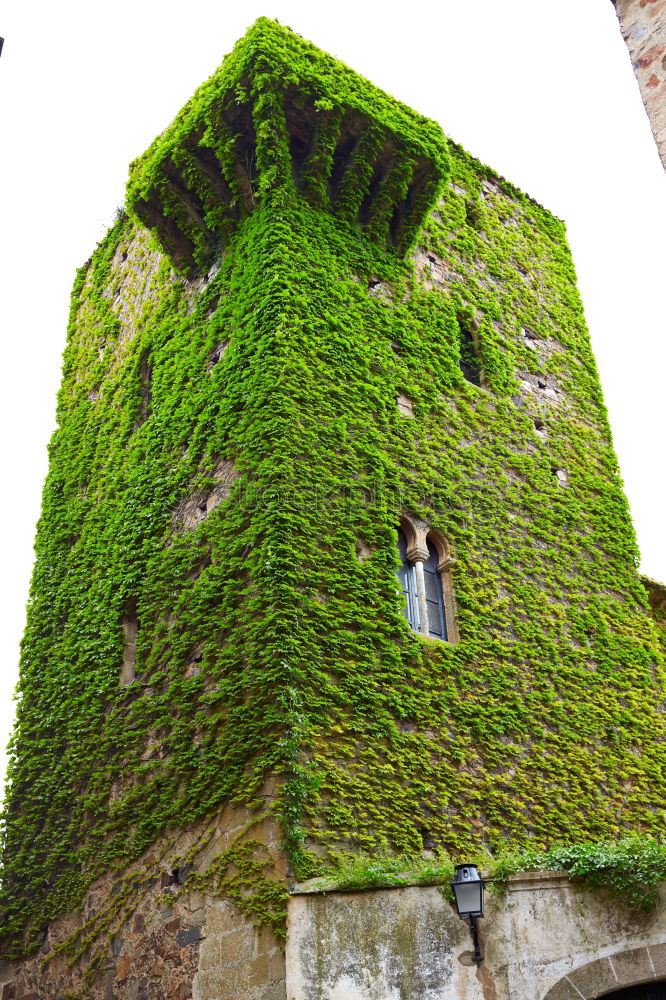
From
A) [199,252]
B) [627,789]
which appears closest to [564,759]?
[627,789]

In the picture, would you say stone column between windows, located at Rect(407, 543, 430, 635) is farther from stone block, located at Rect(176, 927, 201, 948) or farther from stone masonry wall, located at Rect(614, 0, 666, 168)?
stone masonry wall, located at Rect(614, 0, 666, 168)

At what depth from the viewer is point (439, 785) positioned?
8.97 m

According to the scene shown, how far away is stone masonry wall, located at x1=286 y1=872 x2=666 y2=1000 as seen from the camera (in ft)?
23.3

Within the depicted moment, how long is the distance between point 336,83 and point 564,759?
809 centimetres

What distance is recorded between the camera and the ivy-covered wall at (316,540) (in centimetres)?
881

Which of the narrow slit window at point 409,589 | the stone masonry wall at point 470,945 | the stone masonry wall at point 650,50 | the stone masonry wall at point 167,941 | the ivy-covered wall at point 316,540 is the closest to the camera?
the stone masonry wall at point 650,50

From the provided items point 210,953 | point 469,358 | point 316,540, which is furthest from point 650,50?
point 210,953

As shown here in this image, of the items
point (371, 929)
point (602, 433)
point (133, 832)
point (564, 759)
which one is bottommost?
point (371, 929)

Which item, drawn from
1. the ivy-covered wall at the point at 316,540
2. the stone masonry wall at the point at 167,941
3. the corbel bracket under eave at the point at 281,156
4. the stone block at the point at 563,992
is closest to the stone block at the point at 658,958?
the stone block at the point at 563,992

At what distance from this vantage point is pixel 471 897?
7.32m

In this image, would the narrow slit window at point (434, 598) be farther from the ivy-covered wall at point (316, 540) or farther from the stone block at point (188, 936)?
the stone block at point (188, 936)

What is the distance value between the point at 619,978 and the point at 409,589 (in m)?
4.01

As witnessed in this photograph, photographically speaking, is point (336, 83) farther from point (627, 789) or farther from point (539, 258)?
point (627, 789)

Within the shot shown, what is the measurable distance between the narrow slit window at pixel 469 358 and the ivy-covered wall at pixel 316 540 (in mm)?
117
